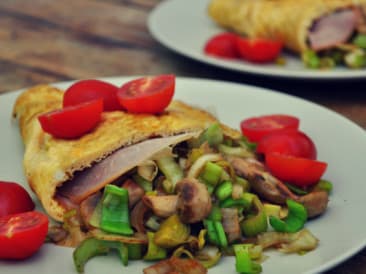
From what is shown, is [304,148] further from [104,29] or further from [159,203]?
[104,29]

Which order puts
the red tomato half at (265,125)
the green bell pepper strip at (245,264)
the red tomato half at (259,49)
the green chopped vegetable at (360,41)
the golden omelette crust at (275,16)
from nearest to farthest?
1. the green bell pepper strip at (245,264)
2. the red tomato half at (265,125)
3. the red tomato half at (259,49)
4. the green chopped vegetable at (360,41)
5. the golden omelette crust at (275,16)

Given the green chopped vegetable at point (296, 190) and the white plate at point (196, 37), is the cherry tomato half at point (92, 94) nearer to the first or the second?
the green chopped vegetable at point (296, 190)

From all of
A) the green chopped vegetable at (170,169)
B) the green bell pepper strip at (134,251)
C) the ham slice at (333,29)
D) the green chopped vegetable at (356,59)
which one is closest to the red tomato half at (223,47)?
the ham slice at (333,29)

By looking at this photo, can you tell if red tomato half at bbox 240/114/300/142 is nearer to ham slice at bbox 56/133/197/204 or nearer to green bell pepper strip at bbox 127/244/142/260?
ham slice at bbox 56/133/197/204

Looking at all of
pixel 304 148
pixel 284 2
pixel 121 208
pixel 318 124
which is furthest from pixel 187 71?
pixel 121 208

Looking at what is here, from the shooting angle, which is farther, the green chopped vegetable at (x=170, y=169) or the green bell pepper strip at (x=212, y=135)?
the green bell pepper strip at (x=212, y=135)

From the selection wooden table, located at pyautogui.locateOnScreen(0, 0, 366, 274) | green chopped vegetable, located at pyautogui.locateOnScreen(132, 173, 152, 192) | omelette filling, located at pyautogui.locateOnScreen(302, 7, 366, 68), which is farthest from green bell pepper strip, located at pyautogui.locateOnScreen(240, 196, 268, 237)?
omelette filling, located at pyautogui.locateOnScreen(302, 7, 366, 68)

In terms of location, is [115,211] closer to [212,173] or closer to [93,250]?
[93,250]
